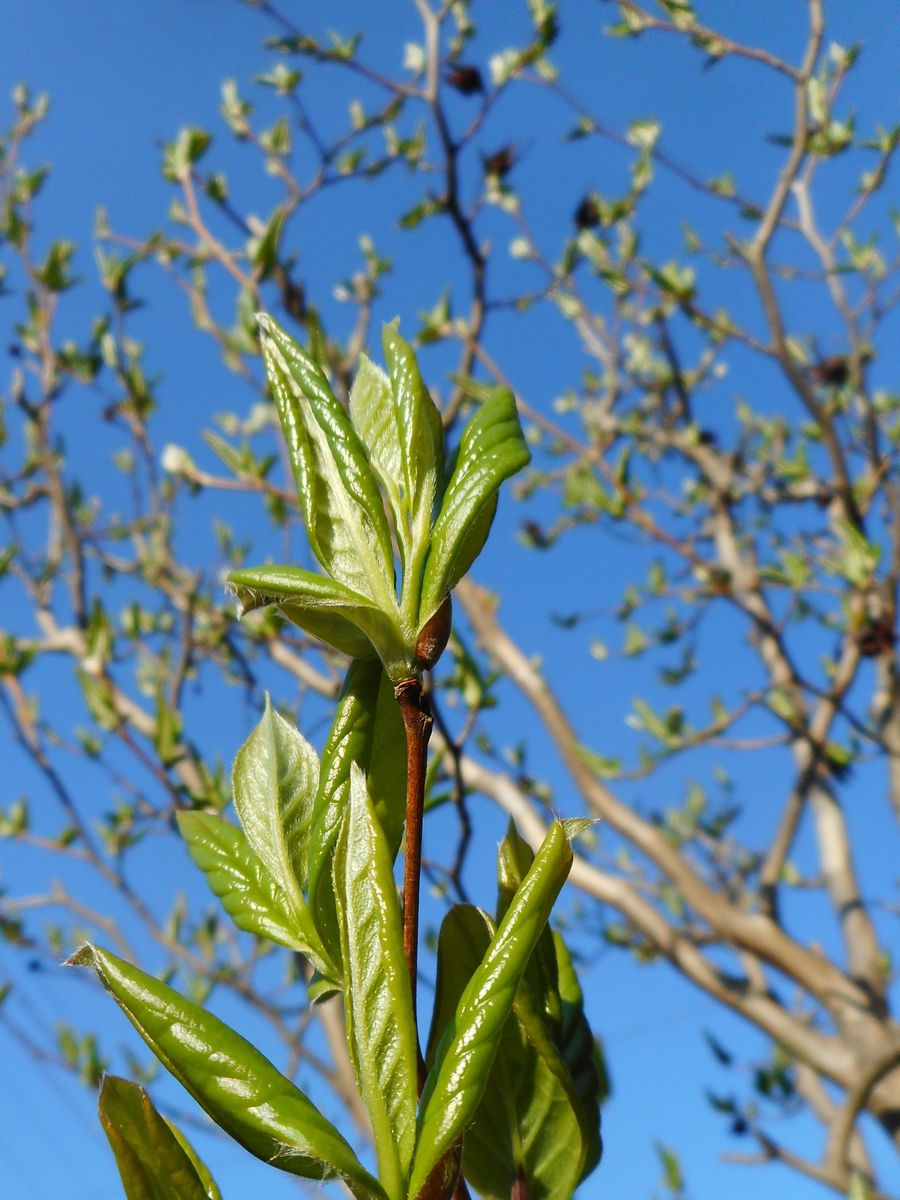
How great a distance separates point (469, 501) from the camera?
0.43 metres

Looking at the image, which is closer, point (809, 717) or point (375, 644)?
point (375, 644)

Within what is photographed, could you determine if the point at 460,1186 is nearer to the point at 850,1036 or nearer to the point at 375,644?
the point at 375,644

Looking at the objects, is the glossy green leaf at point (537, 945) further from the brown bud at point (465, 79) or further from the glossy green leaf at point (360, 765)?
the brown bud at point (465, 79)

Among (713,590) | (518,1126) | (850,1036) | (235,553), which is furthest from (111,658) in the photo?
(518,1126)

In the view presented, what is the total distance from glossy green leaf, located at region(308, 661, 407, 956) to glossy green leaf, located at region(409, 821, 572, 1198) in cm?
8

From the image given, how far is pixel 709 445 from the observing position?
3078mm

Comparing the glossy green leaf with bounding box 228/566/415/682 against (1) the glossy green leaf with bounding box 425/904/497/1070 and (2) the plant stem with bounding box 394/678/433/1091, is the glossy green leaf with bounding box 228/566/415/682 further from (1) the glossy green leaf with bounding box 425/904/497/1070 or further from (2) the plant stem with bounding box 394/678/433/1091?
(1) the glossy green leaf with bounding box 425/904/497/1070

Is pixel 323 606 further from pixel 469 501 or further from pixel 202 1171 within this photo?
pixel 202 1171

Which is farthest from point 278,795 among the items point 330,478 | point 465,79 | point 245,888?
point 465,79

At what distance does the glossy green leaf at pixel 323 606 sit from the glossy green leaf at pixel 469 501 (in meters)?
0.02

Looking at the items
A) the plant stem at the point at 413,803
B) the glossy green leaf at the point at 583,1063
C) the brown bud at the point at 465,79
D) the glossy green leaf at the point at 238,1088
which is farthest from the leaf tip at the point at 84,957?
the brown bud at the point at 465,79

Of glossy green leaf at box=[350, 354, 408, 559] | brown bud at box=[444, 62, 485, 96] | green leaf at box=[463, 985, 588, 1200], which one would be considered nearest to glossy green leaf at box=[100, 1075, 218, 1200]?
green leaf at box=[463, 985, 588, 1200]

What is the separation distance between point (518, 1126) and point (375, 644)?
0.25 meters

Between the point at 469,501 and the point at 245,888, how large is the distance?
22 cm
